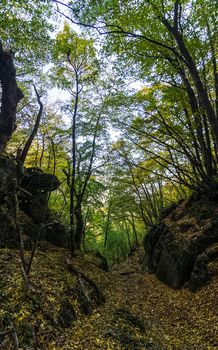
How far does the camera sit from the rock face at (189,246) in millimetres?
7902

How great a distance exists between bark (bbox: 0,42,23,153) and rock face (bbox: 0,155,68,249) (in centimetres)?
137

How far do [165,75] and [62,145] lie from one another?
7975 mm

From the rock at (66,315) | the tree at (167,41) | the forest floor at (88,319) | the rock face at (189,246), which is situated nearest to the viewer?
the forest floor at (88,319)

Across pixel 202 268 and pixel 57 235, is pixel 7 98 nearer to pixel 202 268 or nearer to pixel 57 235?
pixel 202 268

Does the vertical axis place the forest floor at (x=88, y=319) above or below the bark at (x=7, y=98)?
below

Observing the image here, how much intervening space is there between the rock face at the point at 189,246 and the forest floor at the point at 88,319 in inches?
37.3

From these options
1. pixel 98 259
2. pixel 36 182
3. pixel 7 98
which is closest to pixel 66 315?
pixel 7 98

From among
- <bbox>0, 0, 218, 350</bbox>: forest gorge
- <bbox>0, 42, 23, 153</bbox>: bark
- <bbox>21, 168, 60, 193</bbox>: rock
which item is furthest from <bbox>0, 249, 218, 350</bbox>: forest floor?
<bbox>21, 168, 60, 193</bbox>: rock

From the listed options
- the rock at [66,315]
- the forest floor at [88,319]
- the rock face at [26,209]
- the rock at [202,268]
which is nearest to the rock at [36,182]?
the rock face at [26,209]

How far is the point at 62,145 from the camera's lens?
46.9 ft

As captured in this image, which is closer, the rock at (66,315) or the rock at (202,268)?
the rock at (66,315)

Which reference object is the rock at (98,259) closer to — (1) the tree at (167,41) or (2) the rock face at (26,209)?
(2) the rock face at (26,209)

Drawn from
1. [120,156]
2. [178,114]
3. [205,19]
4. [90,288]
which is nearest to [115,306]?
[90,288]

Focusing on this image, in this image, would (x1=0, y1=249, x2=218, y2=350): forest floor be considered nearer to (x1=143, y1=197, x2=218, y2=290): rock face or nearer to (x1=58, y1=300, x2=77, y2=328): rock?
(x1=58, y1=300, x2=77, y2=328): rock
